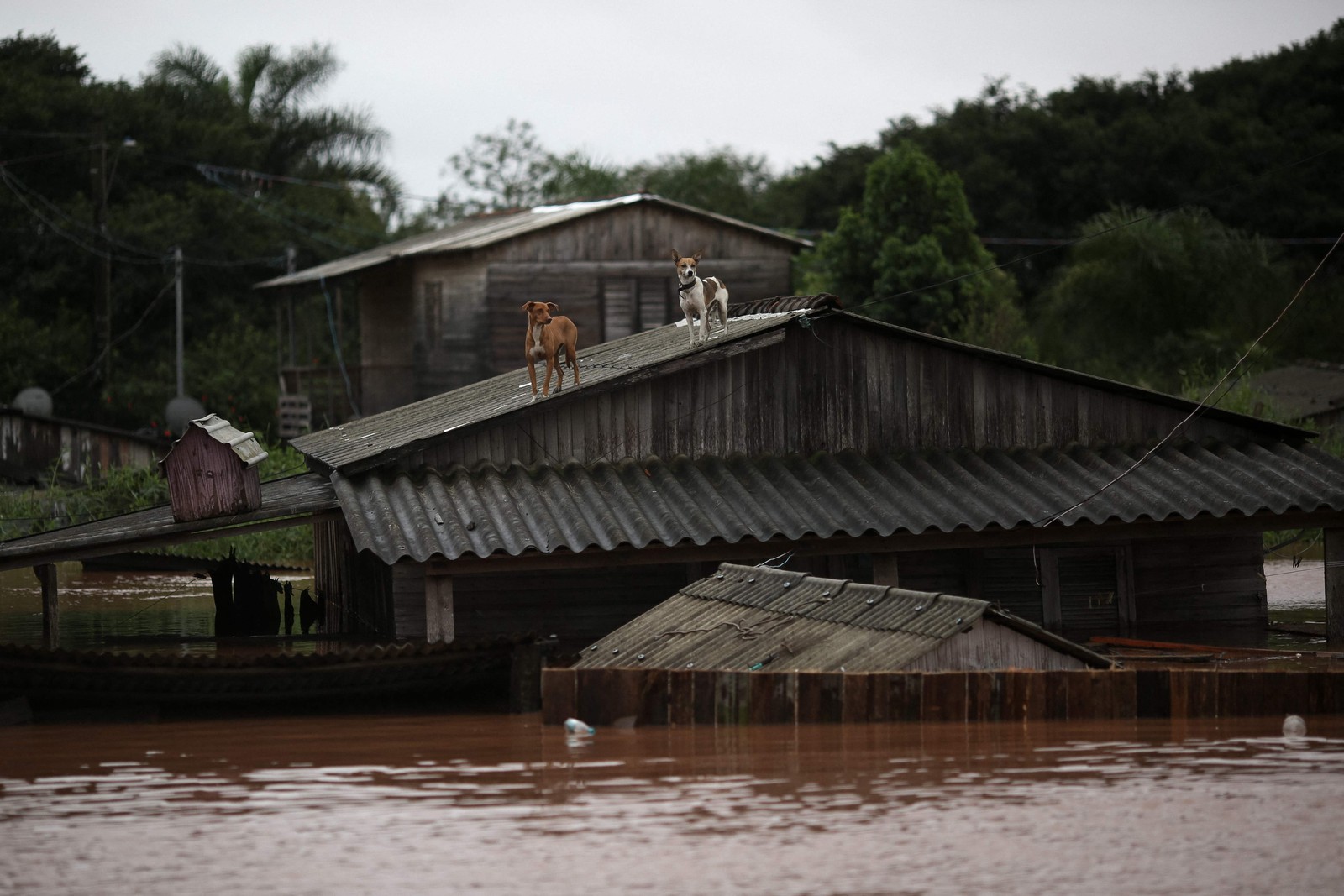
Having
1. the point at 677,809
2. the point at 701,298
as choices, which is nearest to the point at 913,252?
the point at 701,298

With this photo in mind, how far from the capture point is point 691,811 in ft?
33.0

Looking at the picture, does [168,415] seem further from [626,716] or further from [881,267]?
[626,716]

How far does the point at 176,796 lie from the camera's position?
1095 cm

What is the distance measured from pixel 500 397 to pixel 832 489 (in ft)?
17.1

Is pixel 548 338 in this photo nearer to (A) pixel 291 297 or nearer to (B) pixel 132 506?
(B) pixel 132 506

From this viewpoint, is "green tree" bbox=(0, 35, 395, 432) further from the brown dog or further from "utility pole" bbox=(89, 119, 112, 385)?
the brown dog

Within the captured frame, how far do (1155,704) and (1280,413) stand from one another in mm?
20315

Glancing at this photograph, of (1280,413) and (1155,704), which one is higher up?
(1280,413)

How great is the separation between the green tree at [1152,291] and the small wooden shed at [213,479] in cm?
3096

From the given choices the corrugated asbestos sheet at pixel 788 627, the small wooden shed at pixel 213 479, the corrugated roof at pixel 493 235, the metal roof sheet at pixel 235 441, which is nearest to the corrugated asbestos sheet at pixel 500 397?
the metal roof sheet at pixel 235 441

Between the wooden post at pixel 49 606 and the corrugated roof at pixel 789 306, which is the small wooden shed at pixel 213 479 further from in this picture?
the corrugated roof at pixel 789 306

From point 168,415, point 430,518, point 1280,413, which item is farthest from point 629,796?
point 168,415

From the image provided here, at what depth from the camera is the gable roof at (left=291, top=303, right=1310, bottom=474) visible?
17.2 m

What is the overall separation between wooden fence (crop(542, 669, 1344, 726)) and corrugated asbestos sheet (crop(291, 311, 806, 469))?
472cm
